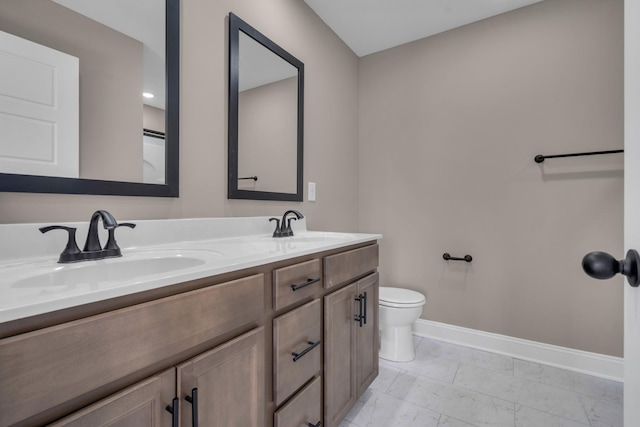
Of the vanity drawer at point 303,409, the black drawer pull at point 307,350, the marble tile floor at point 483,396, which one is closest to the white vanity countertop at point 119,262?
the black drawer pull at point 307,350

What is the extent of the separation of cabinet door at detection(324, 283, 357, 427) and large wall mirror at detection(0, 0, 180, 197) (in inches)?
32.3

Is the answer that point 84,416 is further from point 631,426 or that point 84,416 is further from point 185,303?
point 631,426

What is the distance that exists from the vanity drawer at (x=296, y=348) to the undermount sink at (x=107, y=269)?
336mm

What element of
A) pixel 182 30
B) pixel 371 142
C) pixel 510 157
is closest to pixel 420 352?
pixel 510 157

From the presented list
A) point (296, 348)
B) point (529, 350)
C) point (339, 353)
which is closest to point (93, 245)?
point (296, 348)

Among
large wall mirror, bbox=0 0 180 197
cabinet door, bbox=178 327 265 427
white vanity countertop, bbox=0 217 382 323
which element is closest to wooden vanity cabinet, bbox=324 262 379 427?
white vanity countertop, bbox=0 217 382 323

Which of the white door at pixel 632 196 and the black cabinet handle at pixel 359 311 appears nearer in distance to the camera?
the white door at pixel 632 196

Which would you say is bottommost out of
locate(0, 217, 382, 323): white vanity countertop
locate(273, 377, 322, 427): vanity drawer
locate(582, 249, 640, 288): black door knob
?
locate(273, 377, 322, 427): vanity drawer

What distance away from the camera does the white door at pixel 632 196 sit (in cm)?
42

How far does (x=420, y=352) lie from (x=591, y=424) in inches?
35.7

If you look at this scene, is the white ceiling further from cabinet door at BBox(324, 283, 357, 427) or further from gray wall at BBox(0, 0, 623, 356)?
cabinet door at BBox(324, 283, 357, 427)

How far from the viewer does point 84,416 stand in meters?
A: 0.48

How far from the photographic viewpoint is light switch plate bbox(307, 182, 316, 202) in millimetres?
2015

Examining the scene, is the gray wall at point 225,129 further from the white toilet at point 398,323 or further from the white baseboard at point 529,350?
the white baseboard at point 529,350
